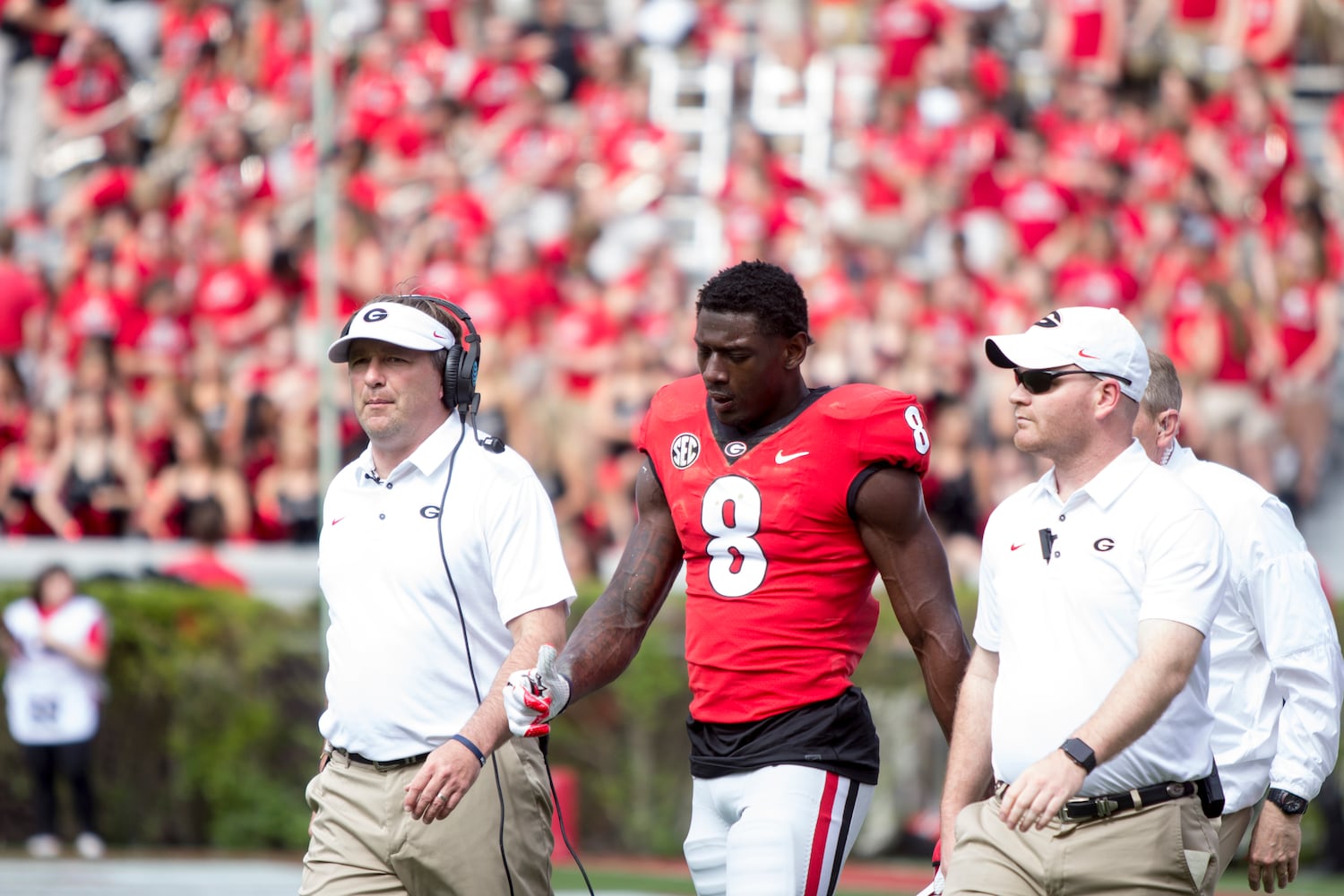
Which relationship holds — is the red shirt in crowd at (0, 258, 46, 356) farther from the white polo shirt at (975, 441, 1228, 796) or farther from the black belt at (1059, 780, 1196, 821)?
the black belt at (1059, 780, 1196, 821)

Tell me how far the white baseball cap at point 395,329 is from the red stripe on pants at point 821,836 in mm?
1516

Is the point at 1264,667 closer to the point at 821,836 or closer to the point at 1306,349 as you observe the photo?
the point at 821,836

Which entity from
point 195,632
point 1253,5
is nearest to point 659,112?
point 1253,5

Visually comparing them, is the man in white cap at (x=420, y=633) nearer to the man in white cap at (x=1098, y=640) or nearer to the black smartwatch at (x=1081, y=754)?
the man in white cap at (x=1098, y=640)

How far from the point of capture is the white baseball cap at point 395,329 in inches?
204

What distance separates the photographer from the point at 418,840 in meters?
5.00

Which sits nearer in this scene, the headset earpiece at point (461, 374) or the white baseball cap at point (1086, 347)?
the white baseball cap at point (1086, 347)

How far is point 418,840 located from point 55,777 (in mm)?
7635

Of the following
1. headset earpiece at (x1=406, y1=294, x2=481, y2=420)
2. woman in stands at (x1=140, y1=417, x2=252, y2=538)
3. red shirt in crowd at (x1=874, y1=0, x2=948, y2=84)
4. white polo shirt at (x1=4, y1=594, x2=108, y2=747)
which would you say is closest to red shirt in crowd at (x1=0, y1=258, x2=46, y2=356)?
woman in stands at (x1=140, y1=417, x2=252, y2=538)

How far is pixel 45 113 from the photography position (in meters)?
18.3

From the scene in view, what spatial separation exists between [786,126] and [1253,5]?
3.99 metres

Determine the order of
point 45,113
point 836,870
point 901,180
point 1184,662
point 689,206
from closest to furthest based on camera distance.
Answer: point 1184,662, point 836,870, point 901,180, point 689,206, point 45,113

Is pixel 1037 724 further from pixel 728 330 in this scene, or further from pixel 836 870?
pixel 728 330

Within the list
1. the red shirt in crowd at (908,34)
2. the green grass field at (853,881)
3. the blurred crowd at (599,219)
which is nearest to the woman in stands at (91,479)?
the blurred crowd at (599,219)
